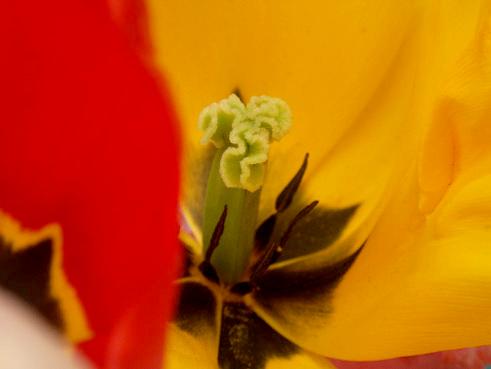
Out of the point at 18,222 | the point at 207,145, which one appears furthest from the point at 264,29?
the point at 18,222

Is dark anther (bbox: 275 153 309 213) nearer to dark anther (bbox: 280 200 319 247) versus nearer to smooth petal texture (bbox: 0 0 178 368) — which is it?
dark anther (bbox: 280 200 319 247)

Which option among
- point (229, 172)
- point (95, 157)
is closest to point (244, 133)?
point (229, 172)

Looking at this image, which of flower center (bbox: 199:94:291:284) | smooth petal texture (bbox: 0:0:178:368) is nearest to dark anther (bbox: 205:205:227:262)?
flower center (bbox: 199:94:291:284)

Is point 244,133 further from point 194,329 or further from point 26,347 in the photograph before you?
point 26,347

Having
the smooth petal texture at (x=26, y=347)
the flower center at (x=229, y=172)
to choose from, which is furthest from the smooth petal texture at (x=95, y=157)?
the flower center at (x=229, y=172)

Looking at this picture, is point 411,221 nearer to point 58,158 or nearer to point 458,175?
point 458,175

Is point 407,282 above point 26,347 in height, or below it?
below
